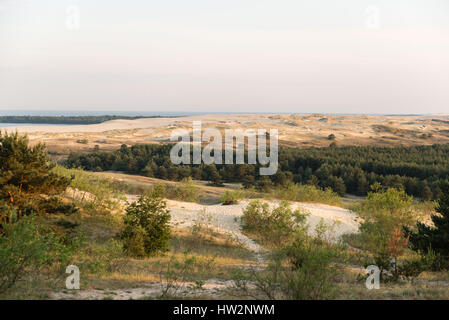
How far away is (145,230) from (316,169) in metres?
35.0

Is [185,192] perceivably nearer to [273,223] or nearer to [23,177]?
[273,223]

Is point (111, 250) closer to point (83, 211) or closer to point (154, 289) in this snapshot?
point (154, 289)

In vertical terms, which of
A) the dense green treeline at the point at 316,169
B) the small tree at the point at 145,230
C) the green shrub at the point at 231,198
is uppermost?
the small tree at the point at 145,230

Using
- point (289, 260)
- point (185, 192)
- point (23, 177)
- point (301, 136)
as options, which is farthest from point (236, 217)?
point (301, 136)

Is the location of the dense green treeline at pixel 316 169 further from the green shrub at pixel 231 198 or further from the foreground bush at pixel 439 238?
the foreground bush at pixel 439 238

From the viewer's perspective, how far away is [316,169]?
146 ft

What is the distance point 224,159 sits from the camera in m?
47.3

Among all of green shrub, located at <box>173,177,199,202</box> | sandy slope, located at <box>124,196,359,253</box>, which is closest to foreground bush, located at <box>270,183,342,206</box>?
sandy slope, located at <box>124,196,359,253</box>

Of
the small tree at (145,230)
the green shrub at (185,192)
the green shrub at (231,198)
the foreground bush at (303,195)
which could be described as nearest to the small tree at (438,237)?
the small tree at (145,230)

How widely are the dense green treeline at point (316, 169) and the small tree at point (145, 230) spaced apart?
19650mm

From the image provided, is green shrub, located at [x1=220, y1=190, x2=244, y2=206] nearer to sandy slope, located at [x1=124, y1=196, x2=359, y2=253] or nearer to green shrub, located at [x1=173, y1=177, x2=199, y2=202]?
sandy slope, located at [x1=124, y1=196, x2=359, y2=253]

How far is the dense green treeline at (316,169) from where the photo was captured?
36281 millimetres

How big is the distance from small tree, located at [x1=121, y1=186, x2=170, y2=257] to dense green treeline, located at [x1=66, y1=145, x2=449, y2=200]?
19.7 meters
